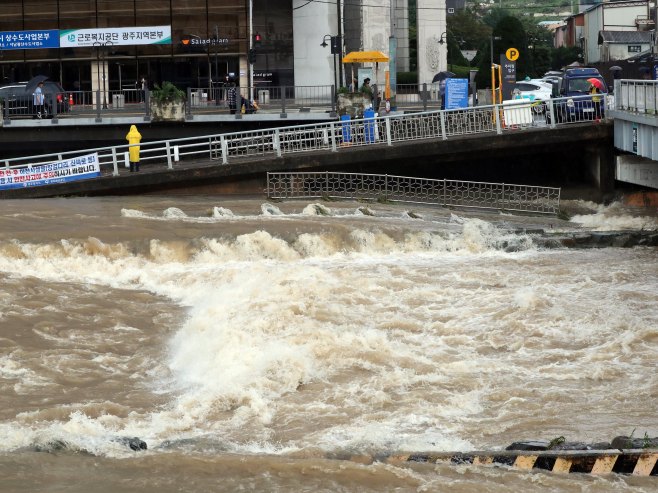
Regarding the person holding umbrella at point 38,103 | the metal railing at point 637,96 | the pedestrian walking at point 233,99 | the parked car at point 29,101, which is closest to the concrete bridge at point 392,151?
the metal railing at point 637,96

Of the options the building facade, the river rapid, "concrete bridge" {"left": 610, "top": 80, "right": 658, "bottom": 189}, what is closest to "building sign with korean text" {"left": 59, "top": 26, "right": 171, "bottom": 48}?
the building facade

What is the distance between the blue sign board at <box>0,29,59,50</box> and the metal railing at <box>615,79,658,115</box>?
2928 centimetres

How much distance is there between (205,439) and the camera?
13.5 meters

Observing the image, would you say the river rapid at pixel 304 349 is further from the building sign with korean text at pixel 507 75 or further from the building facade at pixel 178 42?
the building facade at pixel 178 42

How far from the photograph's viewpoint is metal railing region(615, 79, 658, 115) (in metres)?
27.9

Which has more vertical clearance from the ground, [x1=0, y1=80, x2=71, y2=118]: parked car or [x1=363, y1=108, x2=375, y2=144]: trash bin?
[x1=0, y1=80, x2=71, y2=118]: parked car

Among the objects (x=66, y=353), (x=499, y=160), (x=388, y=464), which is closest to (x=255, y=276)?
(x=66, y=353)

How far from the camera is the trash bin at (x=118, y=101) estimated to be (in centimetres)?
4450

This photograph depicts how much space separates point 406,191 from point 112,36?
24151mm

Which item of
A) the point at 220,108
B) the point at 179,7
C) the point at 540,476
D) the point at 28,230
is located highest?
the point at 179,7

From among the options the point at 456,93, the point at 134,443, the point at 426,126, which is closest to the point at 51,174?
the point at 426,126

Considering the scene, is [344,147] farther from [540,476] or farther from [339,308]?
[540,476]

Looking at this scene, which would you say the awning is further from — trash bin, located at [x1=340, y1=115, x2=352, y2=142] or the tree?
the tree

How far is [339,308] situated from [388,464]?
278 inches
